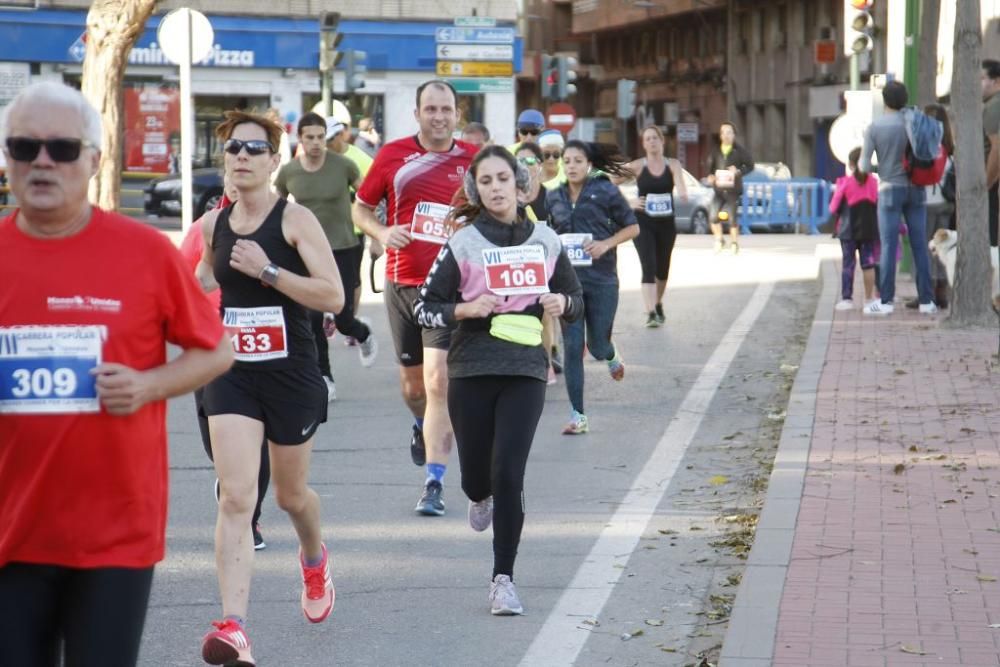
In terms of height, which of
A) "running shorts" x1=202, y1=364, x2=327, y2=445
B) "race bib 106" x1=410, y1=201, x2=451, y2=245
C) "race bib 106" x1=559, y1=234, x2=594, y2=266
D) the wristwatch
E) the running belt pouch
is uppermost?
"race bib 106" x1=410, y1=201, x2=451, y2=245

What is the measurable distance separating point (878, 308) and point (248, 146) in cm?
1193

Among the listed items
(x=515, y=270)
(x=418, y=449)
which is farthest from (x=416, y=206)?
(x=515, y=270)

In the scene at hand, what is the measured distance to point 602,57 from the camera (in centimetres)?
8088

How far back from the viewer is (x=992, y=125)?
16.0m

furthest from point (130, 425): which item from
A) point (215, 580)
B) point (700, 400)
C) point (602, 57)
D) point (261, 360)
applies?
point (602, 57)

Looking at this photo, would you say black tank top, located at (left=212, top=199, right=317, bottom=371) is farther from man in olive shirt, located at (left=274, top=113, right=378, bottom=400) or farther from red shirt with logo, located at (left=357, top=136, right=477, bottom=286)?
man in olive shirt, located at (left=274, top=113, right=378, bottom=400)

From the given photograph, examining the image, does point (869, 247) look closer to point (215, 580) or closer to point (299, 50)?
point (215, 580)

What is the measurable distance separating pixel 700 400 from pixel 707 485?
3.32 m

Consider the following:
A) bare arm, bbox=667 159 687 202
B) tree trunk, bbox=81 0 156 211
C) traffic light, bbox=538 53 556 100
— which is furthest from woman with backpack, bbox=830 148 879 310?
traffic light, bbox=538 53 556 100

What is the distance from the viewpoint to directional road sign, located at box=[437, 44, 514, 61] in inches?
1336

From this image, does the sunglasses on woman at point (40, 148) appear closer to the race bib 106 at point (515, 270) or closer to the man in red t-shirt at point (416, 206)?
the race bib 106 at point (515, 270)

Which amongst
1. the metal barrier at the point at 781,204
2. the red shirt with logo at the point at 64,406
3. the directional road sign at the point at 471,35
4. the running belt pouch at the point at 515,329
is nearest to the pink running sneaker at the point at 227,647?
the running belt pouch at the point at 515,329

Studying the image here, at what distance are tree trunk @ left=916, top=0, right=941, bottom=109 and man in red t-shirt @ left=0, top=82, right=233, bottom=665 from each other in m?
17.6

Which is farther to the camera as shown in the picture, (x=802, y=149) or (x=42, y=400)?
(x=802, y=149)
